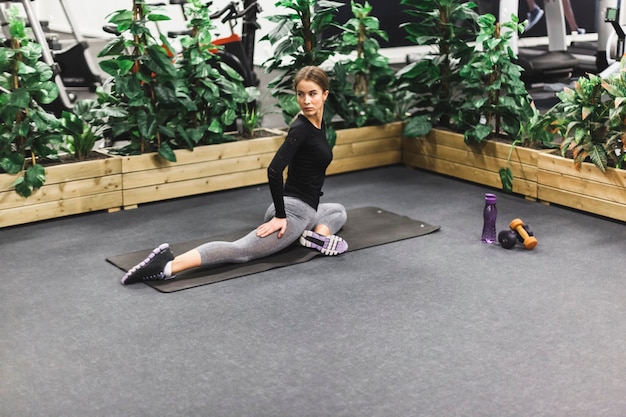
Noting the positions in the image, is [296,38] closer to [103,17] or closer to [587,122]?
[587,122]

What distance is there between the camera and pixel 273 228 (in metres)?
4.53

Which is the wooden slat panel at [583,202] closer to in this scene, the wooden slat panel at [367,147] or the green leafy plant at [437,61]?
the green leafy plant at [437,61]

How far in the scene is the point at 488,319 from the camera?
384cm

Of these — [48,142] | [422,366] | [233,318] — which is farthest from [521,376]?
[48,142]

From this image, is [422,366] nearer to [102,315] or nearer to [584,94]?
[102,315]

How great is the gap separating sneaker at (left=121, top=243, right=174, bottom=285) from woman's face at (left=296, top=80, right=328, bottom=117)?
40.1 inches

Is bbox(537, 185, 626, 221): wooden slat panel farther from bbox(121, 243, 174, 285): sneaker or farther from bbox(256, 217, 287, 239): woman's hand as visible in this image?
bbox(121, 243, 174, 285): sneaker

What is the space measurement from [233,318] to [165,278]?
615 mm

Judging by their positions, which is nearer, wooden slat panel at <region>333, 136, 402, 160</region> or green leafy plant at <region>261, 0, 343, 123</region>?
green leafy plant at <region>261, 0, 343, 123</region>

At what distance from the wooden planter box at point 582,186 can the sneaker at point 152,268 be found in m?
2.64

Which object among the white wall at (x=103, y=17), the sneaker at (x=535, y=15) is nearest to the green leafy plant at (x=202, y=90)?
the white wall at (x=103, y=17)

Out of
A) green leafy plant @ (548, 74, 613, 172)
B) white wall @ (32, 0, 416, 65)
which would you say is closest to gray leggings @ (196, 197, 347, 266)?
green leafy plant @ (548, 74, 613, 172)

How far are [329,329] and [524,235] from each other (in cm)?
158

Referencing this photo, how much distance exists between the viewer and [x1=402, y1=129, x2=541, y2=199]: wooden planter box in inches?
231
